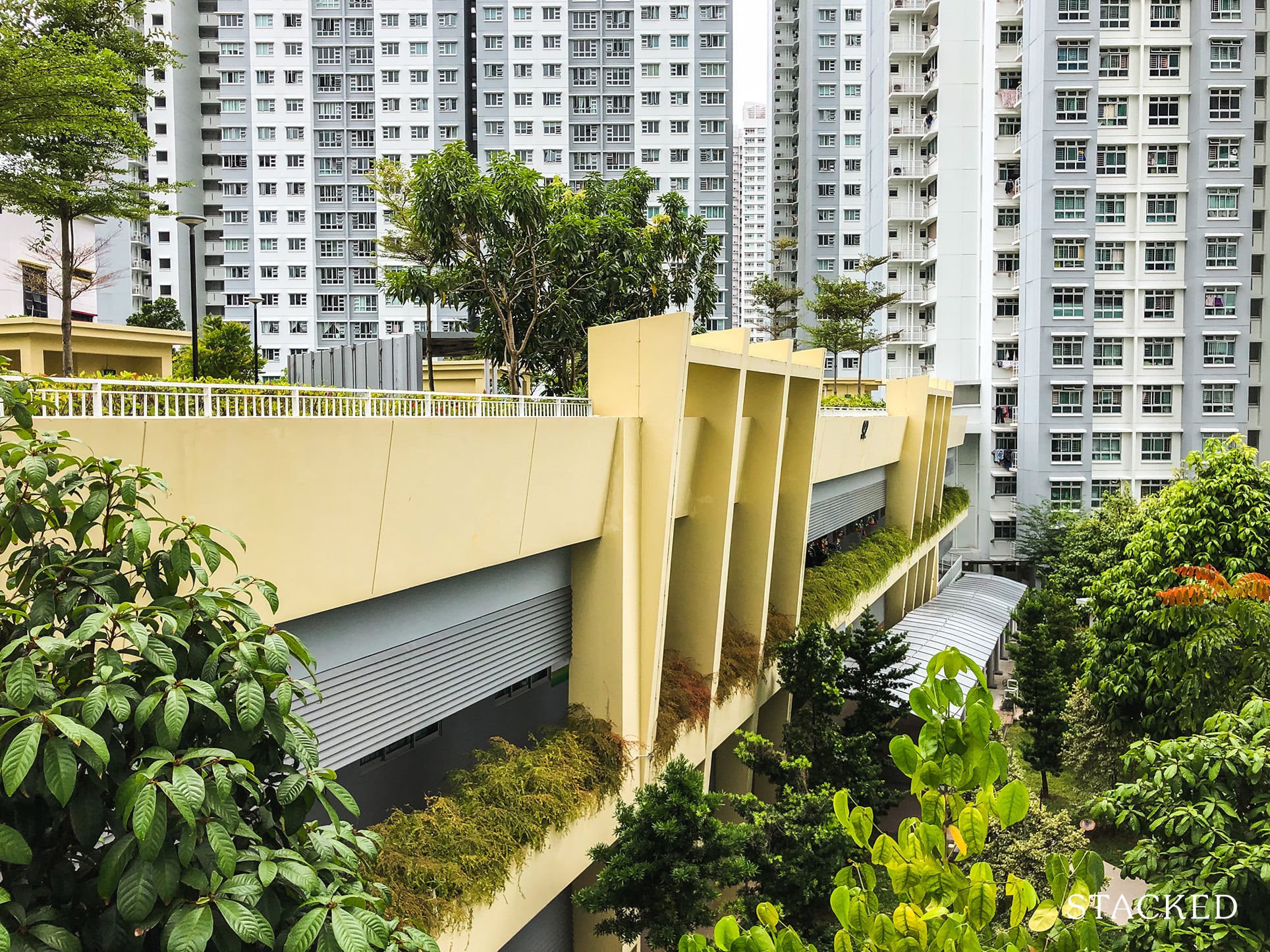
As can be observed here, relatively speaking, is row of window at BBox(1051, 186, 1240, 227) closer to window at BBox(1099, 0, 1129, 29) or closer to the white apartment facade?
window at BBox(1099, 0, 1129, 29)

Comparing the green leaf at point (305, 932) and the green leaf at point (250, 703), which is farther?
the green leaf at point (250, 703)

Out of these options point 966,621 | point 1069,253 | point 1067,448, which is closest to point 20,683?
point 966,621

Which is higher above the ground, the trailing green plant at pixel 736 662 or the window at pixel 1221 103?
the window at pixel 1221 103

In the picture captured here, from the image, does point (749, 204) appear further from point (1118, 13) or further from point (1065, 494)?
point (1065, 494)

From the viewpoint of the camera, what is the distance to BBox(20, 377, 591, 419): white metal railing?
17.1ft

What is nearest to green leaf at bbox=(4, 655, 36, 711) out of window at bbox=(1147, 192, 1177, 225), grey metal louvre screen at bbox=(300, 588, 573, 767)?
grey metal louvre screen at bbox=(300, 588, 573, 767)

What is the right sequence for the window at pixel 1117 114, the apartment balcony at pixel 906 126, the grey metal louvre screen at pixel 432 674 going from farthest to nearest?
the apartment balcony at pixel 906 126 < the window at pixel 1117 114 < the grey metal louvre screen at pixel 432 674

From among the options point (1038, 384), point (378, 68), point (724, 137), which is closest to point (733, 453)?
point (1038, 384)

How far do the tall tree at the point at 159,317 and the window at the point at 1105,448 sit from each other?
41339mm

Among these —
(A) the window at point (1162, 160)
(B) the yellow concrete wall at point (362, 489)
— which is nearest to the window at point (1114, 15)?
(A) the window at point (1162, 160)

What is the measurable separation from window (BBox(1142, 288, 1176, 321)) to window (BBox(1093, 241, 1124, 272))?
1.82 meters

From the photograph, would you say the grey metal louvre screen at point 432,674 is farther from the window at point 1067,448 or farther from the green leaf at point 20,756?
the window at point 1067,448

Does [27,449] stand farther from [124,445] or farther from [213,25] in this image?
[213,25]

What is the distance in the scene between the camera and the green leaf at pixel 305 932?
253 centimetres
